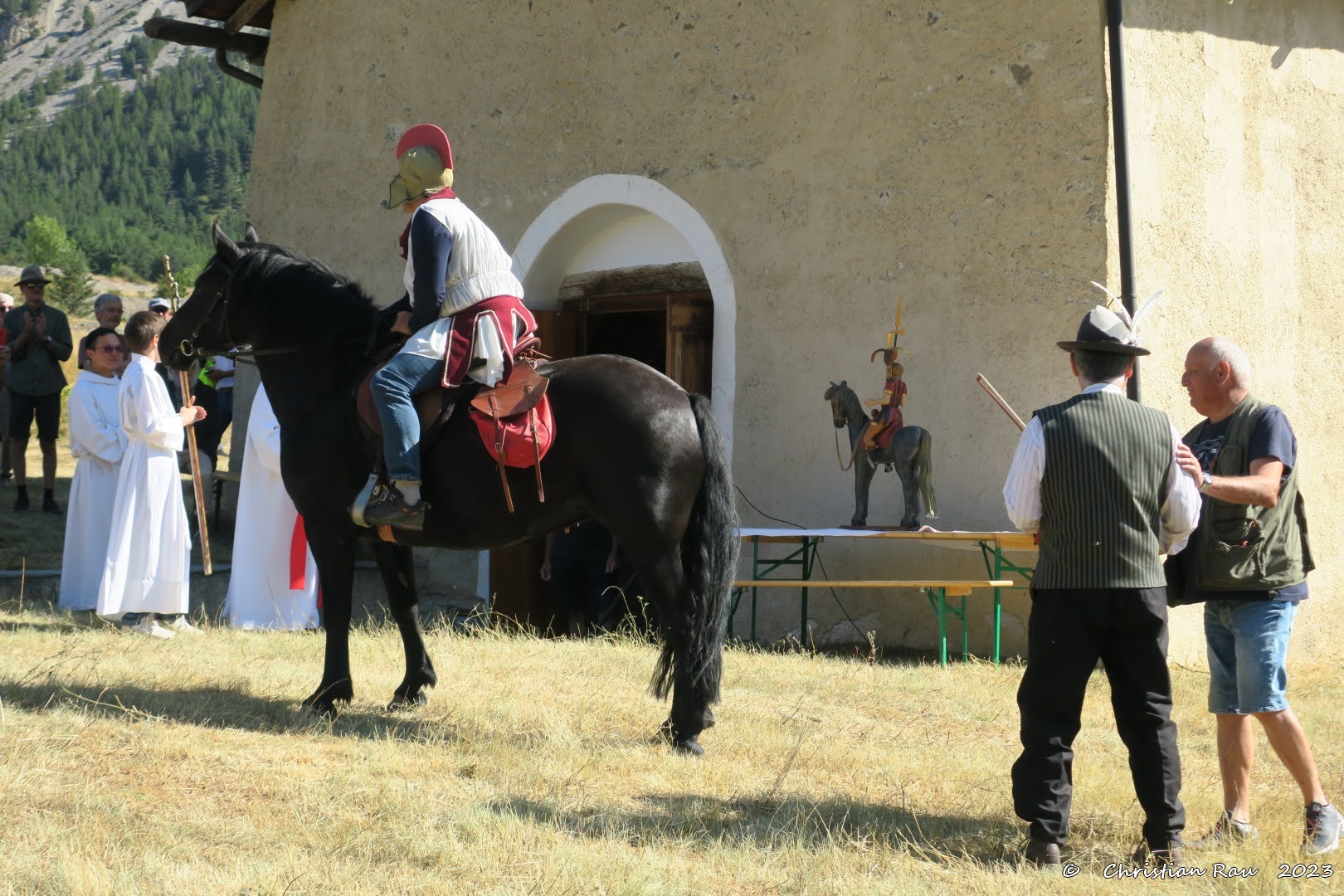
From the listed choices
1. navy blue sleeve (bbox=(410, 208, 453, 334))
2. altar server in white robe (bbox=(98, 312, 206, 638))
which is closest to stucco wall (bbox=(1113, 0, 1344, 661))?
navy blue sleeve (bbox=(410, 208, 453, 334))

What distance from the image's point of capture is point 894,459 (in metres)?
7.98

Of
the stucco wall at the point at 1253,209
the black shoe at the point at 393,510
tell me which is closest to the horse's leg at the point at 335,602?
the black shoe at the point at 393,510

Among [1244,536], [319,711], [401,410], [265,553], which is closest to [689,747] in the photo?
[319,711]

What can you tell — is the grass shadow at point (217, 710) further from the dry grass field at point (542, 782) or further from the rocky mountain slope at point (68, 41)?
the rocky mountain slope at point (68, 41)

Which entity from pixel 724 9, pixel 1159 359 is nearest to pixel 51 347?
pixel 724 9

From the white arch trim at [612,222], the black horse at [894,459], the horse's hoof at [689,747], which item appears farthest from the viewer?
the white arch trim at [612,222]

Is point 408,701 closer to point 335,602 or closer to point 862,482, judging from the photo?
point 335,602

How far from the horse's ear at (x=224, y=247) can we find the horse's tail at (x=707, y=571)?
8.07ft

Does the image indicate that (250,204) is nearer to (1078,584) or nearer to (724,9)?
(724,9)

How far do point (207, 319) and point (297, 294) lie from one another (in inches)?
23.4

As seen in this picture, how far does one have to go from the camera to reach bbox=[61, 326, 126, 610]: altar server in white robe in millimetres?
9070

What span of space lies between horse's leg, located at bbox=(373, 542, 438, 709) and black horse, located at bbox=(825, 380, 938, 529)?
3.05m

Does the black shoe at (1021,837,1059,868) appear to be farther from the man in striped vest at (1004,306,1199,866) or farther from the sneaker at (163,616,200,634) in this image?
the sneaker at (163,616,200,634)

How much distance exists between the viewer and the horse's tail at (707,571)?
5629 millimetres
